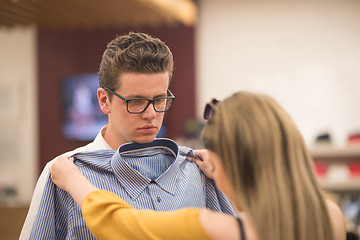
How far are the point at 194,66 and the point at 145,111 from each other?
17.1ft

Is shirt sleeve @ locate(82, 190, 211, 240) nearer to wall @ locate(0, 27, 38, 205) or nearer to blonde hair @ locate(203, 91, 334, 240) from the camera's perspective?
blonde hair @ locate(203, 91, 334, 240)

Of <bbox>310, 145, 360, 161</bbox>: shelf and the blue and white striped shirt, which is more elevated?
the blue and white striped shirt

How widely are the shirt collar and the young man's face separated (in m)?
0.04

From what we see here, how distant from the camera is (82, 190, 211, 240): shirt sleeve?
3.91ft

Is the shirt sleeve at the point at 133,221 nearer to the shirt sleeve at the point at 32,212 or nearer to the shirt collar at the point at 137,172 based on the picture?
the shirt collar at the point at 137,172

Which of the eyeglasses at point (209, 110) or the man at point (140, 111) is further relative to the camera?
the man at point (140, 111)

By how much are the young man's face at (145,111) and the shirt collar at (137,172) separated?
1.4 inches

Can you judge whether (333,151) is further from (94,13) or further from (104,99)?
(104,99)

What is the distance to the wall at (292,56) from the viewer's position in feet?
20.7

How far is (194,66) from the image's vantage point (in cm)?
677

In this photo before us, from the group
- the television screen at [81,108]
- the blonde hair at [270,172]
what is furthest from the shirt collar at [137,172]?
the television screen at [81,108]

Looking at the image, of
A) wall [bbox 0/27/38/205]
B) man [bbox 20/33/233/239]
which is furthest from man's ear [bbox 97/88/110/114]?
wall [bbox 0/27/38/205]

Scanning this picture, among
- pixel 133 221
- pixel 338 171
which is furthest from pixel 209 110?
pixel 338 171

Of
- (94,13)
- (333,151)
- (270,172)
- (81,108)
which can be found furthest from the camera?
(81,108)
